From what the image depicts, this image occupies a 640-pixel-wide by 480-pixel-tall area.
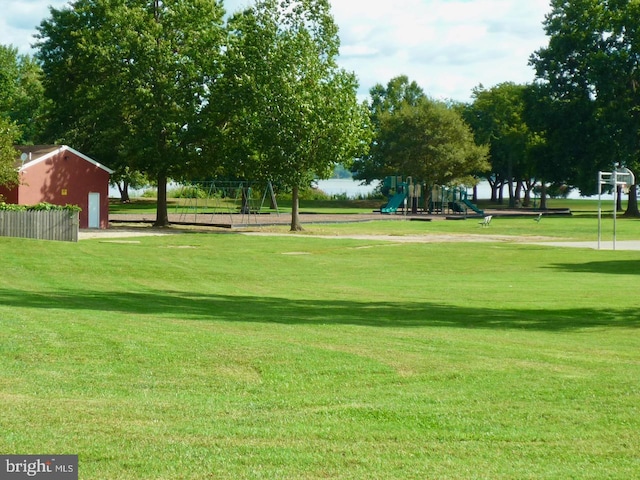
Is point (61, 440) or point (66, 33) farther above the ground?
point (66, 33)

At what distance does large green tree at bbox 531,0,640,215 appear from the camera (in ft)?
287

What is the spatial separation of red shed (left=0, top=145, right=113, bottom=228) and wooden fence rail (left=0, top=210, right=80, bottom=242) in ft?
33.7

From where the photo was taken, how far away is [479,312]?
67.5 ft

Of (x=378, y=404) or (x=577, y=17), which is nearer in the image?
(x=378, y=404)

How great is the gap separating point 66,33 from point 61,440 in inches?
2558

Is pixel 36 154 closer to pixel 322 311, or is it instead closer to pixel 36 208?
pixel 36 208

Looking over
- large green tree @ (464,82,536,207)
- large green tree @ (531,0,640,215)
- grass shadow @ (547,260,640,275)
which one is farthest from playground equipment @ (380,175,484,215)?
grass shadow @ (547,260,640,275)

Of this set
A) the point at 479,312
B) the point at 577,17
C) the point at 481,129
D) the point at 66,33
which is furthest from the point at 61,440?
the point at 481,129

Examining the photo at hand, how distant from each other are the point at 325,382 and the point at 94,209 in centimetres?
5039

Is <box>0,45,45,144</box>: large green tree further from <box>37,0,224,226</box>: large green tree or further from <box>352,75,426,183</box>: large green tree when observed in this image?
<box>352,75,426,183</box>: large green tree

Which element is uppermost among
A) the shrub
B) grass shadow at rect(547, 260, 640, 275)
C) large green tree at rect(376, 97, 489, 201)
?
large green tree at rect(376, 97, 489, 201)

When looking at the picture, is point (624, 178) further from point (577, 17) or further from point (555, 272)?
point (577, 17)

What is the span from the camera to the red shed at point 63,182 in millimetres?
54594

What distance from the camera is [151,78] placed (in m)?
62.0
